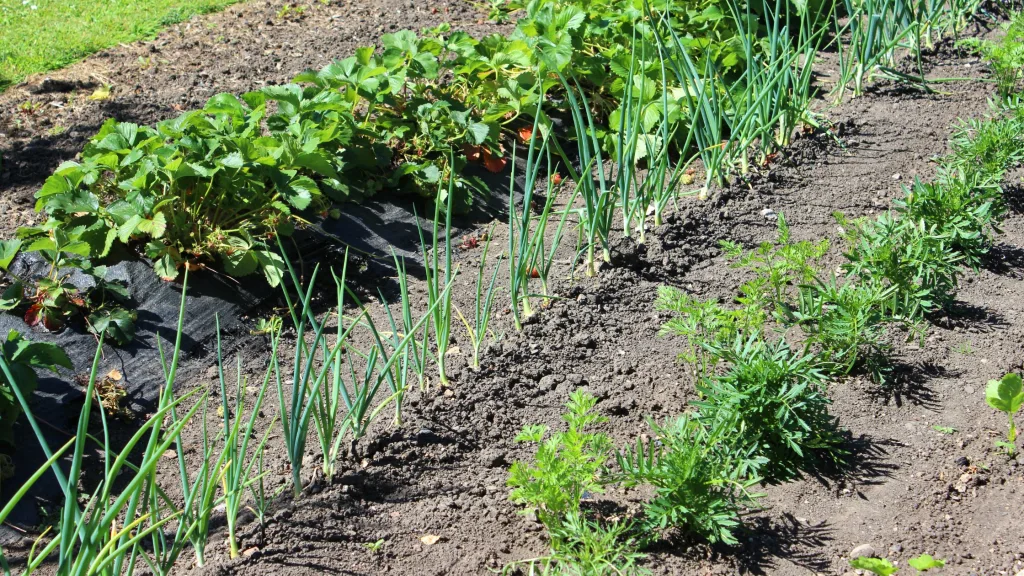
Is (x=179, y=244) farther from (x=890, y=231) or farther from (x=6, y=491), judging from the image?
(x=890, y=231)

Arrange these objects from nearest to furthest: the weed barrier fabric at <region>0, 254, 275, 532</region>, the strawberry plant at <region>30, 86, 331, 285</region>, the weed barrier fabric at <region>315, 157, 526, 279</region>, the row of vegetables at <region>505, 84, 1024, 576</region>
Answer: the row of vegetables at <region>505, 84, 1024, 576</region> < the weed barrier fabric at <region>0, 254, 275, 532</region> < the strawberry plant at <region>30, 86, 331, 285</region> < the weed barrier fabric at <region>315, 157, 526, 279</region>

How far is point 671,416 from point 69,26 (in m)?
4.34

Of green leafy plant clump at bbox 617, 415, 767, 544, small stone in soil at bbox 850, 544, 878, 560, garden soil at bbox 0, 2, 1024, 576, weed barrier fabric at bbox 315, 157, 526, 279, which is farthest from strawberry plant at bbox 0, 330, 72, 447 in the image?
small stone in soil at bbox 850, 544, 878, 560

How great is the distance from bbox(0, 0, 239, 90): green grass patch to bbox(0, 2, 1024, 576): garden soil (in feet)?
3.42

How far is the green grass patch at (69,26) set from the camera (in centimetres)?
457

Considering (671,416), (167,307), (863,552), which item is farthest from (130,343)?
(863,552)

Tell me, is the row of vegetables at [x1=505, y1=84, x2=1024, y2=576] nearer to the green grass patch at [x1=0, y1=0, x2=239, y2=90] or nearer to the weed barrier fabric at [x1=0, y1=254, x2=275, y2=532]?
the weed barrier fabric at [x1=0, y1=254, x2=275, y2=532]

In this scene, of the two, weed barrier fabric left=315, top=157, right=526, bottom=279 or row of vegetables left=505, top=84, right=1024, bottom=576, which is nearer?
row of vegetables left=505, top=84, right=1024, bottom=576

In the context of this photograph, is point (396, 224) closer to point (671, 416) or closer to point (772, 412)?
point (671, 416)

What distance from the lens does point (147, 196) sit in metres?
2.80

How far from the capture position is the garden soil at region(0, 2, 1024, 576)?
2047 mm

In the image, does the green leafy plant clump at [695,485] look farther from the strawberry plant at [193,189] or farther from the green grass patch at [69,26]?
the green grass patch at [69,26]

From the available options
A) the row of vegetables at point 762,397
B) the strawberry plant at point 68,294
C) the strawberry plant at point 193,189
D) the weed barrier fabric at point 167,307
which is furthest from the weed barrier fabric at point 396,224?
the row of vegetables at point 762,397

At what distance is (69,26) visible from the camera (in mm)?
5059
